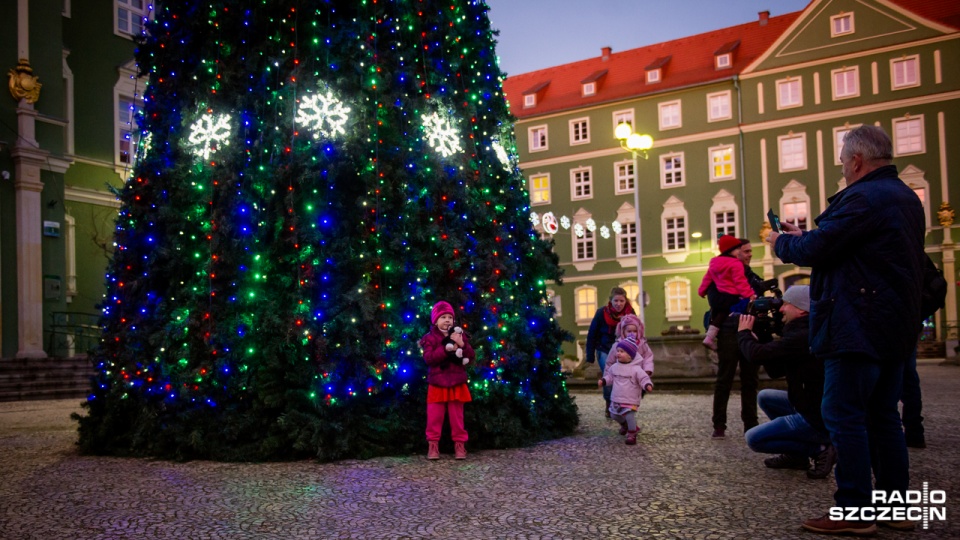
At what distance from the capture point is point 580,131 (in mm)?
52156

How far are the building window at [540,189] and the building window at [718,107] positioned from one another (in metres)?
10.6

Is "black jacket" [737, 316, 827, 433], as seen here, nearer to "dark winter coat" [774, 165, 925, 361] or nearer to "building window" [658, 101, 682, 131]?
"dark winter coat" [774, 165, 925, 361]

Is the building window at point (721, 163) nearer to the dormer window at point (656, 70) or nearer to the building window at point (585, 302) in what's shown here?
the dormer window at point (656, 70)

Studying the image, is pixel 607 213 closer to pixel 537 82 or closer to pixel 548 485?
pixel 537 82

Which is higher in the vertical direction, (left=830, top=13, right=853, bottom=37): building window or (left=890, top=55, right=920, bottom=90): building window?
(left=830, top=13, right=853, bottom=37): building window

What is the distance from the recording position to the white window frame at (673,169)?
159 feet

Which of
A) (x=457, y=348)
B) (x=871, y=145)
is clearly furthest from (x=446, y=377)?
(x=871, y=145)

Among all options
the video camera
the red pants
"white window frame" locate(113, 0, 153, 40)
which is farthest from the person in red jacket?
"white window frame" locate(113, 0, 153, 40)

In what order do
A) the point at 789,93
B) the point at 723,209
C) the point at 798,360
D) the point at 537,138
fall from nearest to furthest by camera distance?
the point at 798,360 < the point at 789,93 < the point at 723,209 < the point at 537,138

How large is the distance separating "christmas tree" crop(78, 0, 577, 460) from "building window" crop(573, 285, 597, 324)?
137 ft

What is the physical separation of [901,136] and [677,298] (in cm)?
1386

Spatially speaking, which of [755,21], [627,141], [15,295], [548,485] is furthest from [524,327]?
[755,21]

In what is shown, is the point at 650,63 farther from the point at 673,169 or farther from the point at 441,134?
the point at 441,134

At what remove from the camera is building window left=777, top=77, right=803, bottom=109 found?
44719 mm
